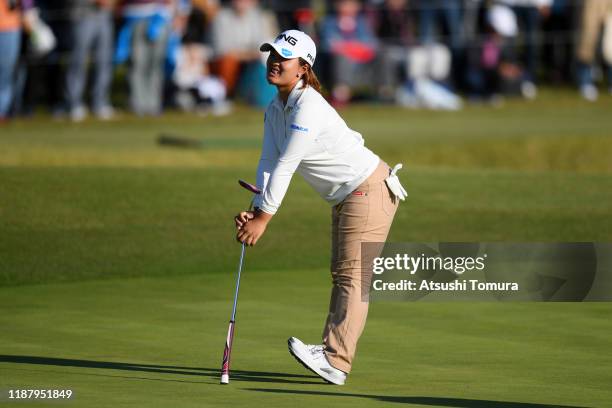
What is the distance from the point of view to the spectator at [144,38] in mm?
20000

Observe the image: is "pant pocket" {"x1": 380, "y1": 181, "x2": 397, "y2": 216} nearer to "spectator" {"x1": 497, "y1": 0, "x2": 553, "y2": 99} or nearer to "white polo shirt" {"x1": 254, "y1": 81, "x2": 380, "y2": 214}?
"white polo shirt" {"x1": 254, "y1": 81, "x2": 380, "y2": 214}

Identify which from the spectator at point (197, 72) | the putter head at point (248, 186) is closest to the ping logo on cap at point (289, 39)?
the putter head at point (248, 186)

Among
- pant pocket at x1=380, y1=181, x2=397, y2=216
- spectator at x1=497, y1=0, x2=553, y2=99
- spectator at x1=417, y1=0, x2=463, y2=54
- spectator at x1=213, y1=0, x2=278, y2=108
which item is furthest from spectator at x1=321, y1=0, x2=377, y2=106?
pant pocket at x1=380, y1=181, x2=397, y2=216

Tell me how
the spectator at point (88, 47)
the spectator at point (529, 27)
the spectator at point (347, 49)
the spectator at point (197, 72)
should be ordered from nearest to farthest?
the spectator at point (88, 47), the spectator at point (197, 72), the spectator at point (347, 49), the spectator at point (529, 27)

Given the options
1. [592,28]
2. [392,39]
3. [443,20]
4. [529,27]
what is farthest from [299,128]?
[529,27]

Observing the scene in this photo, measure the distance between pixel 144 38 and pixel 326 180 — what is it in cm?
1333

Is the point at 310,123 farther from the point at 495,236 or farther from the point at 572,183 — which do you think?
the point at 572,183

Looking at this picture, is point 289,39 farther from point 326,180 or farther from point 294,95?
point 326,180

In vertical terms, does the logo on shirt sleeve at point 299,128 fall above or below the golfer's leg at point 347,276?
above

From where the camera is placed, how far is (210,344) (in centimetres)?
827

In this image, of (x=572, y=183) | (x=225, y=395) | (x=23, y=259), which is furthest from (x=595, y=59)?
(x=225, y=395)

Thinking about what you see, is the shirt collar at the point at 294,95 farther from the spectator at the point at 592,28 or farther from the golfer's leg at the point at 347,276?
the spectator at the point at 592,28

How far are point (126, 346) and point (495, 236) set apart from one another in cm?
530

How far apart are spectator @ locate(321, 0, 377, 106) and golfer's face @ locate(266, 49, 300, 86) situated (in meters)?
15.0
